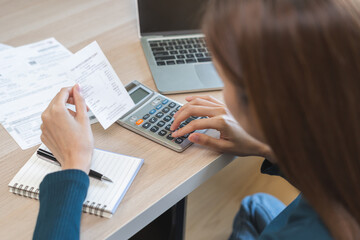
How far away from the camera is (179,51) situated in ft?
3.08

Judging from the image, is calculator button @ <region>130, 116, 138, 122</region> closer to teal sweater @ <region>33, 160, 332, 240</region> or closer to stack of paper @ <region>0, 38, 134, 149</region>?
stack of paper @ <region>0, 38, 134, 149</region>

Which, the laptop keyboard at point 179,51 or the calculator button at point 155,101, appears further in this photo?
the laptop keyboard at point 179,51

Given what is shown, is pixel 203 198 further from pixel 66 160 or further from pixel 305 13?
pixel 305 13

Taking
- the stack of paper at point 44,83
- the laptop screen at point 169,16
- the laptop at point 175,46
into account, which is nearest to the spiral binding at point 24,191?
the stack of paper at point 44,83

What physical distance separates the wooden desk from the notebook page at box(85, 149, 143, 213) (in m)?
0.01

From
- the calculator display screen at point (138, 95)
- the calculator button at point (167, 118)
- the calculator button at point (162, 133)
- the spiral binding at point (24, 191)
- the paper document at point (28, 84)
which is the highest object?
the paper document at point (28, 84)

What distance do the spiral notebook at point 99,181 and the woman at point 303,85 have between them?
0.24m

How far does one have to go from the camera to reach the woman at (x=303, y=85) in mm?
422

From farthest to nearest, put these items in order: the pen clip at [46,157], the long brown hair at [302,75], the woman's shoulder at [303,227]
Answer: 1. the pen clip at [46,157]
2. the woman's shoulder at [303,227]
3. the long brown hair at [302,75]

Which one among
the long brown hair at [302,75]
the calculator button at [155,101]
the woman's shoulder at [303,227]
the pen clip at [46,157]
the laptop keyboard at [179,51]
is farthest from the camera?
the laptop keyboard at [179,51]

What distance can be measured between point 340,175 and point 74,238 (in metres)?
0.37

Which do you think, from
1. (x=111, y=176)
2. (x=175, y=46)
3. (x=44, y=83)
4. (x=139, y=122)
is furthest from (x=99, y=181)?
(x=175, y=46)

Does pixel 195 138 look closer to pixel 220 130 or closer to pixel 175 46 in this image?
pixel 220 130

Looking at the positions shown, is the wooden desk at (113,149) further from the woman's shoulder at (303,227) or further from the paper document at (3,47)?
the woman's shoulder at (303,227)
